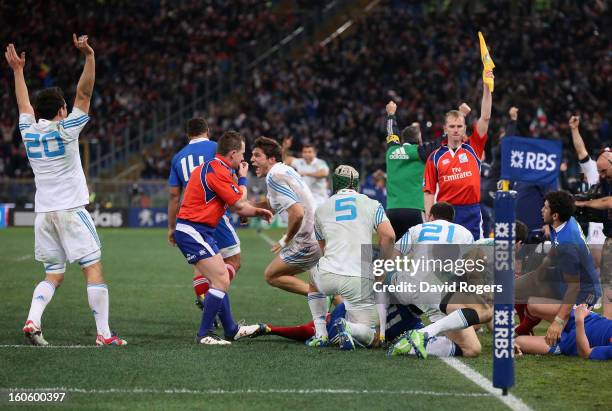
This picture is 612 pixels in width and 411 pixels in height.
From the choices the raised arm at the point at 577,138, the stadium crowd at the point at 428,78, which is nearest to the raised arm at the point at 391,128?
the raised arm at the point at 577,138

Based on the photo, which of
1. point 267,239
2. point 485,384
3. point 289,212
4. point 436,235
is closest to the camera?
point 485,384

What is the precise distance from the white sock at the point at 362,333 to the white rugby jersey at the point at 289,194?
1.33 metres

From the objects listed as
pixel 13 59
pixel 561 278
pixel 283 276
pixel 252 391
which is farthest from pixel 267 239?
pixel 252 391

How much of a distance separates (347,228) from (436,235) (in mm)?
826

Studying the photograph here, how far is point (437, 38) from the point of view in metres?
35.7

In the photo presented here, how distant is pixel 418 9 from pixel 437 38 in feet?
13.1

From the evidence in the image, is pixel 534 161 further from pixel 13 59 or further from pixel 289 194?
pixel 13 59

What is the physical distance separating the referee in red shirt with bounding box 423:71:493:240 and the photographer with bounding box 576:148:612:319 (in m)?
1.14

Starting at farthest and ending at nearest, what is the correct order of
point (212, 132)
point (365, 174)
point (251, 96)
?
1. point (251, 96)
2. point (212, 132)
3. point (365, 174)

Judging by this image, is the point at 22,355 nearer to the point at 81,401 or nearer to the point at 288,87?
the point at 81,401

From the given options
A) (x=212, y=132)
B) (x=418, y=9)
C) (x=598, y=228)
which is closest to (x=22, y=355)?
(x=598, y=228)

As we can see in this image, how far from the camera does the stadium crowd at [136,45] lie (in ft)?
117

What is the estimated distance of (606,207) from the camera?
32.7 feet

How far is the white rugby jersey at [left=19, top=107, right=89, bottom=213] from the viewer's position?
8.43 meters
